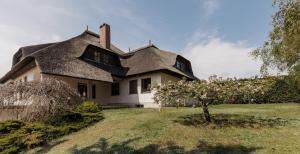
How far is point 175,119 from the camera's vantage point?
1352 cm

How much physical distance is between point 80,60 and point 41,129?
446 inches

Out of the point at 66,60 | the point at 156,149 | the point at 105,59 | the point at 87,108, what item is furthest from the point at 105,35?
the point at 156,149

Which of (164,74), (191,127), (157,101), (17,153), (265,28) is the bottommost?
(17,153)

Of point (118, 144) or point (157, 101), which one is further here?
point (157, 101)

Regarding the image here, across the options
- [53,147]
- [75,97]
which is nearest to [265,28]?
[75,97]

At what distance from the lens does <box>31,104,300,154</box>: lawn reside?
9.12 meters

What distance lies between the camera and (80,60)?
76.5 feet

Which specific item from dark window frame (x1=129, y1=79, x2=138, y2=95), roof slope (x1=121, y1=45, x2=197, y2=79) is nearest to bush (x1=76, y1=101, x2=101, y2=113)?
roof slope (x1=121, y1=45, x2=197, y2=79)

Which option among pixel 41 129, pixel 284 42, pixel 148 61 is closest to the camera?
pixel 41 129

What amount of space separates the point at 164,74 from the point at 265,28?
9287 millimetres

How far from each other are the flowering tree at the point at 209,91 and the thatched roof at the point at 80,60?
33.6 feet

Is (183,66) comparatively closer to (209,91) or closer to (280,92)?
(280,92)

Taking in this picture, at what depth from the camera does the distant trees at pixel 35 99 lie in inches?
572

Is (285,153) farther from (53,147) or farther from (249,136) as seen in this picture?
(53,147)
